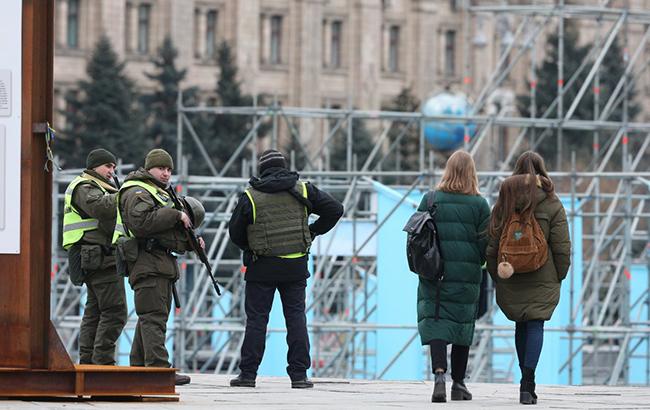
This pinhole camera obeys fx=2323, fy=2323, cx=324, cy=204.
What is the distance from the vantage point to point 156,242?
585 inches

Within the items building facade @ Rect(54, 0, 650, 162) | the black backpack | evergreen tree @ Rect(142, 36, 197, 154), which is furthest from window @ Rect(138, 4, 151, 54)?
the black backpack

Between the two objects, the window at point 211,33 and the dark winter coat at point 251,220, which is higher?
the window at point 211,33

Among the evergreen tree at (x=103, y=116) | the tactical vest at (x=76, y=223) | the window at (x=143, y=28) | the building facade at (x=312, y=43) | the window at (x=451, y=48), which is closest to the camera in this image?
the tactical vest at (x=76, y=223)

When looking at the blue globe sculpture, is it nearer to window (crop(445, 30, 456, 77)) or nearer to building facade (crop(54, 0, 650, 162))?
building facade (crop(54, 0, 650, 162))

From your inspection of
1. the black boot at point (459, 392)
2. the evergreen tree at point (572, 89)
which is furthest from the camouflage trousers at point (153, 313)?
the evergreen tree at point (572, 89)

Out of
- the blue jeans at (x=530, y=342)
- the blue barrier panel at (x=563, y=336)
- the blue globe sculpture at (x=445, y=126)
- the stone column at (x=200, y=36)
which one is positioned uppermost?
the stone column at (x=200, y=36)

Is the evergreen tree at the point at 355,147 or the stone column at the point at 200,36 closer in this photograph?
the evergreen tree at the point at 355,147

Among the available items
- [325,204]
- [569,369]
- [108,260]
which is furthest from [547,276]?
[569,369]

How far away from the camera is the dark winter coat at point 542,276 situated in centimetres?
1476

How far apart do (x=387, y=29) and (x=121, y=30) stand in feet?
44.1

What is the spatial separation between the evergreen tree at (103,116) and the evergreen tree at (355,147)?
5.43 meters

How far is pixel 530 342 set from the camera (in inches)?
587

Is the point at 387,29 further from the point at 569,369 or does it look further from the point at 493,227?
the point at 493,227

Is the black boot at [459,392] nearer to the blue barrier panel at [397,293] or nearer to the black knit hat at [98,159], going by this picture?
the black knit hat at [98,159]
